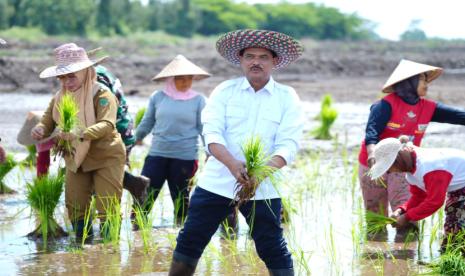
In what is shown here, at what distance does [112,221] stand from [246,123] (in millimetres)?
2153

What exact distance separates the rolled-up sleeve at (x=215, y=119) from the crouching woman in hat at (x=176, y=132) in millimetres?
2687

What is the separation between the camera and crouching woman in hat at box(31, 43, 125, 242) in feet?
20.9

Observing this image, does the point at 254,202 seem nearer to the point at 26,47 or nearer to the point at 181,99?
the point at 181,99

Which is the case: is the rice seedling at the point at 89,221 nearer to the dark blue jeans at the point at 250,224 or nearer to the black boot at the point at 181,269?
the black boot at the point at 181,269

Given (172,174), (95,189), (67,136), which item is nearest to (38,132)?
(67,136)

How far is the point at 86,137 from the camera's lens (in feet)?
20.4

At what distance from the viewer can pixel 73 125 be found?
240 inches

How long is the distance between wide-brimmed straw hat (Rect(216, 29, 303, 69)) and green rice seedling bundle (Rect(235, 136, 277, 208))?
54cm

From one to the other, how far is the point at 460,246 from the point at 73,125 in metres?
2.77

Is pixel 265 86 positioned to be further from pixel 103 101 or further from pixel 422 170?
pixel 103 101

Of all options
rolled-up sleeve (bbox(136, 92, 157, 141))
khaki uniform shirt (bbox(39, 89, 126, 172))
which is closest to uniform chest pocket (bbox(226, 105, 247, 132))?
khaki uniform shirt (bbox(39, 89, 126, 172))

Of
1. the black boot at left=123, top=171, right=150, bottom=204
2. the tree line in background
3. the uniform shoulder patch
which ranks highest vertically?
the tree line in background

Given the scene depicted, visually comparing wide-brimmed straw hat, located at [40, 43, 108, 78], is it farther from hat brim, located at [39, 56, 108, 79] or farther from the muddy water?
the muddy water

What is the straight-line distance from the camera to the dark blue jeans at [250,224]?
187 inches
